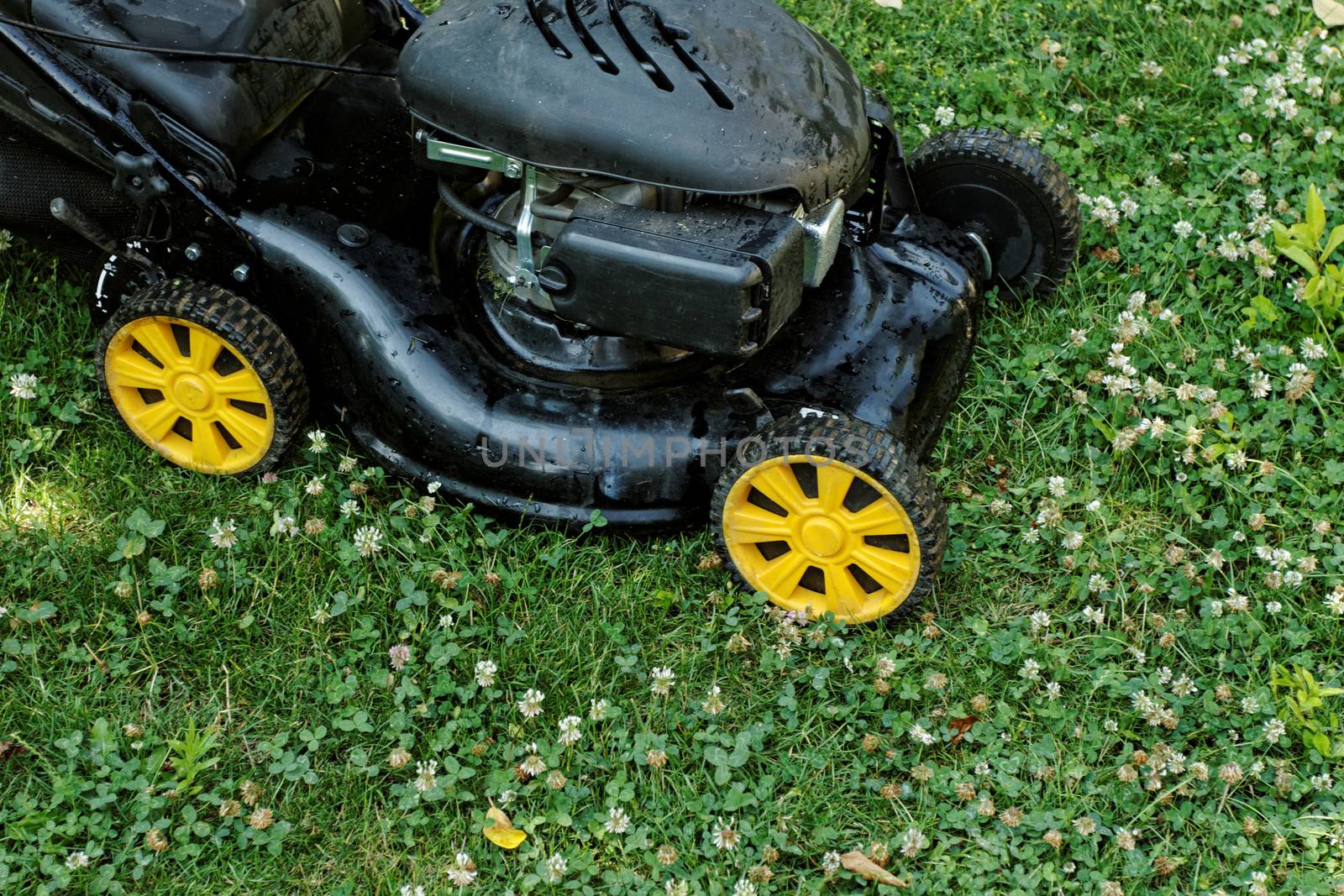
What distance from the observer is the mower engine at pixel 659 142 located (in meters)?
2.12

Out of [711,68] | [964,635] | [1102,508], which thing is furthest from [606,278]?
[1102,508]

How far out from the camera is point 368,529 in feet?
8.29

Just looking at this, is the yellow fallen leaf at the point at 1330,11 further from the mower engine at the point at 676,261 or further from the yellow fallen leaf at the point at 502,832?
the yellow fallen leaf at the point at 502,832

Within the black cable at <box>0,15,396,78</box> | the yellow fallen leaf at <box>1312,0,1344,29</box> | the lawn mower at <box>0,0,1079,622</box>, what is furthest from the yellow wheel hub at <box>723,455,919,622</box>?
the yellow fallen leaf at <box>1312,0,1344,29</box>

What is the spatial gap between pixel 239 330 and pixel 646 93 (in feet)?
2.77

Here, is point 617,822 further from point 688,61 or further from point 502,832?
point 688,61

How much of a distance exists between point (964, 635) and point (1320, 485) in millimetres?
773

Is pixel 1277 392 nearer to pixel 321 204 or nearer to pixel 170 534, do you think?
pixel 321 204

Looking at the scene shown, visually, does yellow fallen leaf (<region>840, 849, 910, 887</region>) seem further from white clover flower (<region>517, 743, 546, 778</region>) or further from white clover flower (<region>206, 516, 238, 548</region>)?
white clover flower (<region>206, 516, 238, 548</region>)

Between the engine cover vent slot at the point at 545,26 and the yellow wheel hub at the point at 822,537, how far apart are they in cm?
72

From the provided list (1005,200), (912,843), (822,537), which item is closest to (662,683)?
(822,537)

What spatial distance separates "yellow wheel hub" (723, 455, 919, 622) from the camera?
7.55 ft

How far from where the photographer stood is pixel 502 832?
217cm

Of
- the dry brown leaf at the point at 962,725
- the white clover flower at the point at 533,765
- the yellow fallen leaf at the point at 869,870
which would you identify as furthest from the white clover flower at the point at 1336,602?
the white clover flower at the point at 533,765
